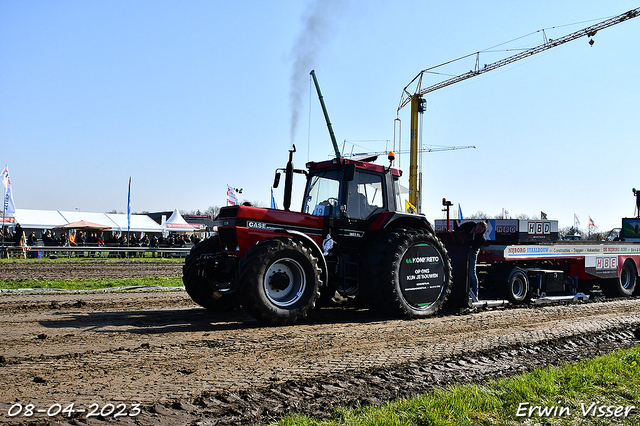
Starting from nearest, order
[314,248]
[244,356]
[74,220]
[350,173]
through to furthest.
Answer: [244,356]
[314,248]
[350,173]
[74,220]

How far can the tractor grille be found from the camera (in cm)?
794

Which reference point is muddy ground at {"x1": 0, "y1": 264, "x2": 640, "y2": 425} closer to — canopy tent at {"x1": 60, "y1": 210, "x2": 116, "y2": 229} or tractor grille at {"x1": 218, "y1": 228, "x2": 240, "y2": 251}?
tractor grille at {"x1": 218, "y1": 228, "x2": 240, "y2": 251}

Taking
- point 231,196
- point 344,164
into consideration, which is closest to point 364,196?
point 344,164

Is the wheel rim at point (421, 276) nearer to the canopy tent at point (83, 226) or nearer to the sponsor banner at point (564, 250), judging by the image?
the sponsor banner at point (564, 250)

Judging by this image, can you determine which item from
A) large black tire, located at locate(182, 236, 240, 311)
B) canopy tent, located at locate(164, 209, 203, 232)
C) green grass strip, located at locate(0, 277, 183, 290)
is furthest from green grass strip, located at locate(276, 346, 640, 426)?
canopy tent, located at locate(164, 209, 203, 232)

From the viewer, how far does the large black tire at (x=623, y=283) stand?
43.0ft

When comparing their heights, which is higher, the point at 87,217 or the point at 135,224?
the point at 87,217

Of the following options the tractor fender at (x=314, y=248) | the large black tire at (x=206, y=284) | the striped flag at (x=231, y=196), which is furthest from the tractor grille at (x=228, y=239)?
the striped flag at (x=231, y=196)

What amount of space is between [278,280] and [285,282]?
0.14m

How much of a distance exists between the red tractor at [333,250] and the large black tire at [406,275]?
0.05 ft

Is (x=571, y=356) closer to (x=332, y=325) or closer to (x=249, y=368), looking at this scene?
(x=332, y=325)

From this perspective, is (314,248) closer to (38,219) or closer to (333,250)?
(333,250)

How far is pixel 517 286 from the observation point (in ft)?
35.9

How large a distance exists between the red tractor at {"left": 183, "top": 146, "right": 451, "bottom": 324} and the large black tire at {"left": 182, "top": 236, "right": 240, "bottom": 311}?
0.02 meters
